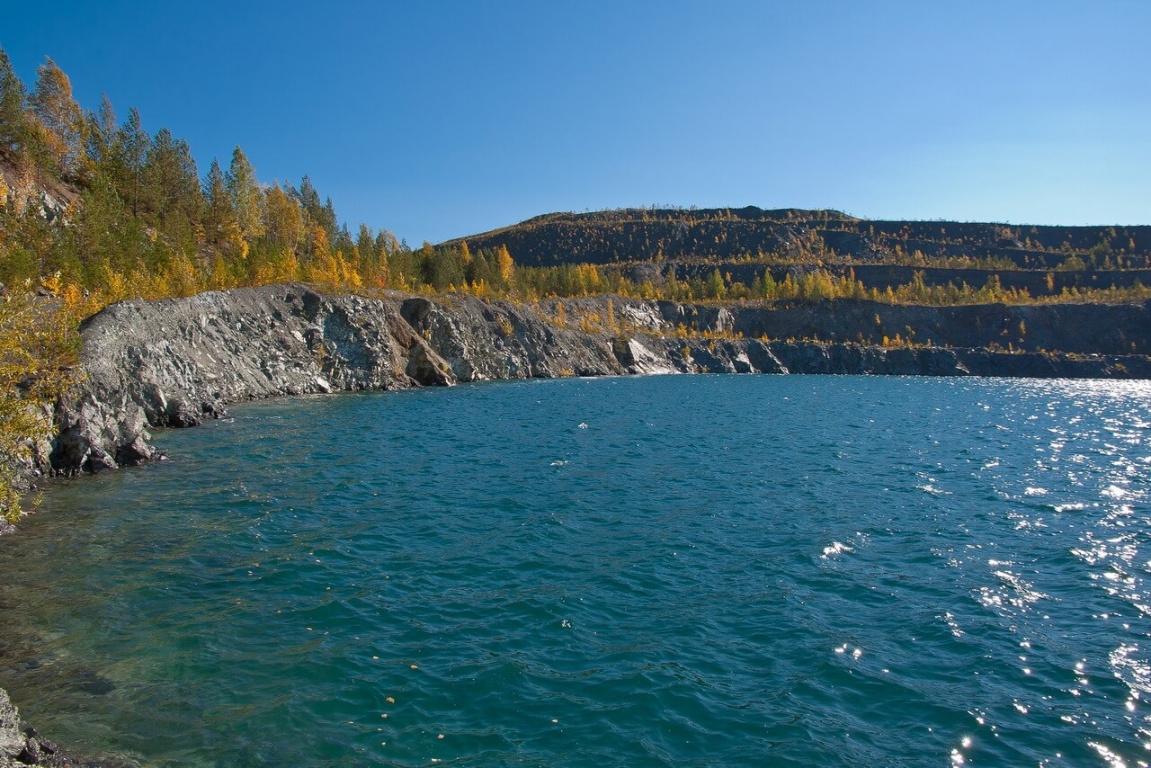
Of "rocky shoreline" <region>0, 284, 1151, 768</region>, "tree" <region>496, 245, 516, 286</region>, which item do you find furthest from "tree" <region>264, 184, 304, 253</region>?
"tree" <region>496, 245, 516, 286</region>

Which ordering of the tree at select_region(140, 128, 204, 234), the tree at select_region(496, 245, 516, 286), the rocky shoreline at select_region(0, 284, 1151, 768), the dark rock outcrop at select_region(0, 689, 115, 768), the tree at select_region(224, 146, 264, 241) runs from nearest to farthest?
the dark rock outcrop at select_region(0, 689, 115, 768)
the rocky shoreline at select_region(0, 284, 1151, 768)
the tree at select_region(140, 128, 204, 234)
the tree at select_region(224, 146, 264, 241)
the tree at select_region(496, 245, 516, 286)

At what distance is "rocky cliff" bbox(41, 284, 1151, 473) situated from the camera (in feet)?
129

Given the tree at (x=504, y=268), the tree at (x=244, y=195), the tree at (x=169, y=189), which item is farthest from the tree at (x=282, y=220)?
the tree at (x=504, y=268)

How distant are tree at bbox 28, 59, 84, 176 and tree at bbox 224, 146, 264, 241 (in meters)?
23.9

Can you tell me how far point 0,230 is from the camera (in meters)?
64.4

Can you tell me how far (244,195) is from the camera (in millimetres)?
127750

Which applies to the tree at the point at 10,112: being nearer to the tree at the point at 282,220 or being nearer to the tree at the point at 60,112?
the tree at the point at 60,112

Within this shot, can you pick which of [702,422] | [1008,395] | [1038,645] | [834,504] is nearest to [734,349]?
[1008,395]

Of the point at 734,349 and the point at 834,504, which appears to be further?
the point at 734,349

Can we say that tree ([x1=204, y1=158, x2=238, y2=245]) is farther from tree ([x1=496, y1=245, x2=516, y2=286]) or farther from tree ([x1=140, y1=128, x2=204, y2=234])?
tree ([x1=496, y1=245, x2=516, y2=286])

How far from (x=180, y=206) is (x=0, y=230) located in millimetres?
42473

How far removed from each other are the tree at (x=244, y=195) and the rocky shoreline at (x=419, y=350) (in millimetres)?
43862

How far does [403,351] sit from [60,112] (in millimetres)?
72400

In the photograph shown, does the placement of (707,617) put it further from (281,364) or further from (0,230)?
(0,230)
